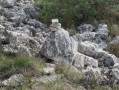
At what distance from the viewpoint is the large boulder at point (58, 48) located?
26.2 ft

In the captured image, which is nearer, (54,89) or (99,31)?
(54,89)

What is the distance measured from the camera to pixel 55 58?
26.2 ft

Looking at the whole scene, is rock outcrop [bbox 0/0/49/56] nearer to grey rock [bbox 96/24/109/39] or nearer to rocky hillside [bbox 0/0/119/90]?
rocky hillside [bbox 0/0/119/90]

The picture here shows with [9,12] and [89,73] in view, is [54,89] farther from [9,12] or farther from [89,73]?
[9,12]

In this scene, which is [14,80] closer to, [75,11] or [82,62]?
[82,62]

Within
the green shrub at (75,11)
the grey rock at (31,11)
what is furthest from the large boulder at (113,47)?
the grey rock at (31,11)

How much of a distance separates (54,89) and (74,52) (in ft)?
8.36

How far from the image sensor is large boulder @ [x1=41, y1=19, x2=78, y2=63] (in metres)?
7.98

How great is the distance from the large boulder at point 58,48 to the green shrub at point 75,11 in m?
4.27

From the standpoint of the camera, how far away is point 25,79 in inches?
247

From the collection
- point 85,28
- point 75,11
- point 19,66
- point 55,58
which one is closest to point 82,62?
point 55,58

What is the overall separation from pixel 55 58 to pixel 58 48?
0.31 metres

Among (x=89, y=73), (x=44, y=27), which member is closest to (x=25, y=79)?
(x=89, y=73)

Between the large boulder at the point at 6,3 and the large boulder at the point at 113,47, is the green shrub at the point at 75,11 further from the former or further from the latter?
the large boulder at the point at 113,47
